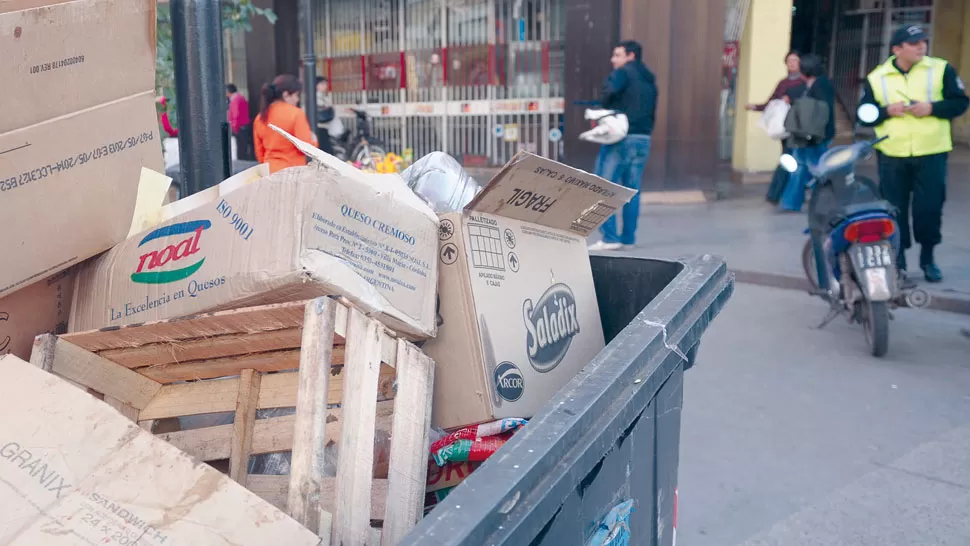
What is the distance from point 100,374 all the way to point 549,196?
3.88 ft

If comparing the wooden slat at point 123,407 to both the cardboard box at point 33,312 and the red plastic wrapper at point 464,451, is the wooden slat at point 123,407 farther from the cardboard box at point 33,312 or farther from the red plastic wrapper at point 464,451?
the red plastic wrapper at point 464,451

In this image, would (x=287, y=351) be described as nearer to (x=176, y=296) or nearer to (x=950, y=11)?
(x=176, y=296)

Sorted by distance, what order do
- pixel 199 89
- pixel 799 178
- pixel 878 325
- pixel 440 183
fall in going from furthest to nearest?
1. pixel 799 178
2. pixel 878 325
3. pixel 199 89
4. pixel 440 183

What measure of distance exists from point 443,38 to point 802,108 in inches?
239

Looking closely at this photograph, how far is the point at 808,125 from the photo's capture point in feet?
32.1

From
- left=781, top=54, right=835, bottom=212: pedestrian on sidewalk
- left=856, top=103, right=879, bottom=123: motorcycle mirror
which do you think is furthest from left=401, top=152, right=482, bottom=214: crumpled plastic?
left=781, top=54, right=835, bottom=212: pedestrian on sidewalk

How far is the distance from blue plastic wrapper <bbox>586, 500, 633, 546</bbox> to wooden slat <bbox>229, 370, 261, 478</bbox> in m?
0.77

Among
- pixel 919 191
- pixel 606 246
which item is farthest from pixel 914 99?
pixel 606 246

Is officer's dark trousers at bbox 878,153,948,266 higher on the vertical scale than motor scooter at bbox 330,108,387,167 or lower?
higher

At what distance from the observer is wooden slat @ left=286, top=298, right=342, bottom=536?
154cm

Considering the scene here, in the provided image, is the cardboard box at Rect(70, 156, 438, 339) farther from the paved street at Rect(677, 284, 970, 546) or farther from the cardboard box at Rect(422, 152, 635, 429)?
the paved street at Rect(677, 284, 970, 546)

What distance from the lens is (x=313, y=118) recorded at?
1023 cm

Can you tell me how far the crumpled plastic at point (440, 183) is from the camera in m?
2.89

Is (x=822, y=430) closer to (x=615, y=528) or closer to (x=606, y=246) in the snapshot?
(x=615, y=528)
